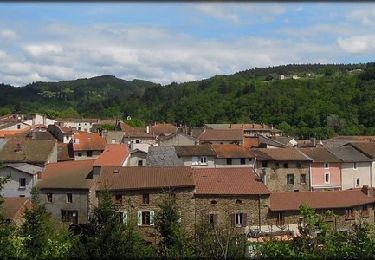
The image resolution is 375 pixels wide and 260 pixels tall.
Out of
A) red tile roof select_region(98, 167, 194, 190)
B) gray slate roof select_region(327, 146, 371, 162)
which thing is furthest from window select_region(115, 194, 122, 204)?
gray slate roof select_region(327, 146, 371, 162)

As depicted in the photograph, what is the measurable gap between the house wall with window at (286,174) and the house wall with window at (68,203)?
1379 cm

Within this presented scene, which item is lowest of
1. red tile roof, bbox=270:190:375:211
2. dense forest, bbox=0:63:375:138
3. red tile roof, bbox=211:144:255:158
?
red tile roof, bbox=270:190:375:211

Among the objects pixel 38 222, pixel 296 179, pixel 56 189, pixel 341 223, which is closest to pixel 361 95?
pixel 296 179

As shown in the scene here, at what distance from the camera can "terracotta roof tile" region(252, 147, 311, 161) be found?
37500mm

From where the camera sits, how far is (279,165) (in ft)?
123

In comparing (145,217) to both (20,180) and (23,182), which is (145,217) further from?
(20,180)

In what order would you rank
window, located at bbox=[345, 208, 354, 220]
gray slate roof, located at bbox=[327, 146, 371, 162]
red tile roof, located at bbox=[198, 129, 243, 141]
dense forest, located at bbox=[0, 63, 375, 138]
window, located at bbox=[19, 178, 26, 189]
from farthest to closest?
dense forest, located at bbox=[0, 63, 375, 138]
red tile roof, located at bbox=[198, 129, 243, 141]
gray slate roof, located at bbox=[327, 146, 371, 162]
window, located at bbox=[19, 178, 26, 189]
window, located at bbox=[345, 208, 354, 220]

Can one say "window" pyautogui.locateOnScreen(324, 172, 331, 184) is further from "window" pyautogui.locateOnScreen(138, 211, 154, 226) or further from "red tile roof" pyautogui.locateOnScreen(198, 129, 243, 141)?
"red tile roof" pyautogui.locateOnScreen(198, 129, 243, 141)

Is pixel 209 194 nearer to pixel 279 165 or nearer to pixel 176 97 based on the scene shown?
pixel 279 165

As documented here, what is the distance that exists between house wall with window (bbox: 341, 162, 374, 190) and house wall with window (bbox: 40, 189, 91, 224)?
20992 mm

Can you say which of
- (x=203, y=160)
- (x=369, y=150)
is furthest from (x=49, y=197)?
(x=369, y=150)

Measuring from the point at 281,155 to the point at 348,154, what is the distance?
6804 millimetres

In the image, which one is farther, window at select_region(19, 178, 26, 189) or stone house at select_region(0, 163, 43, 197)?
window at select_region(19, 178, 26, 189)

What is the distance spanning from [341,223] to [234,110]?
290 feet
